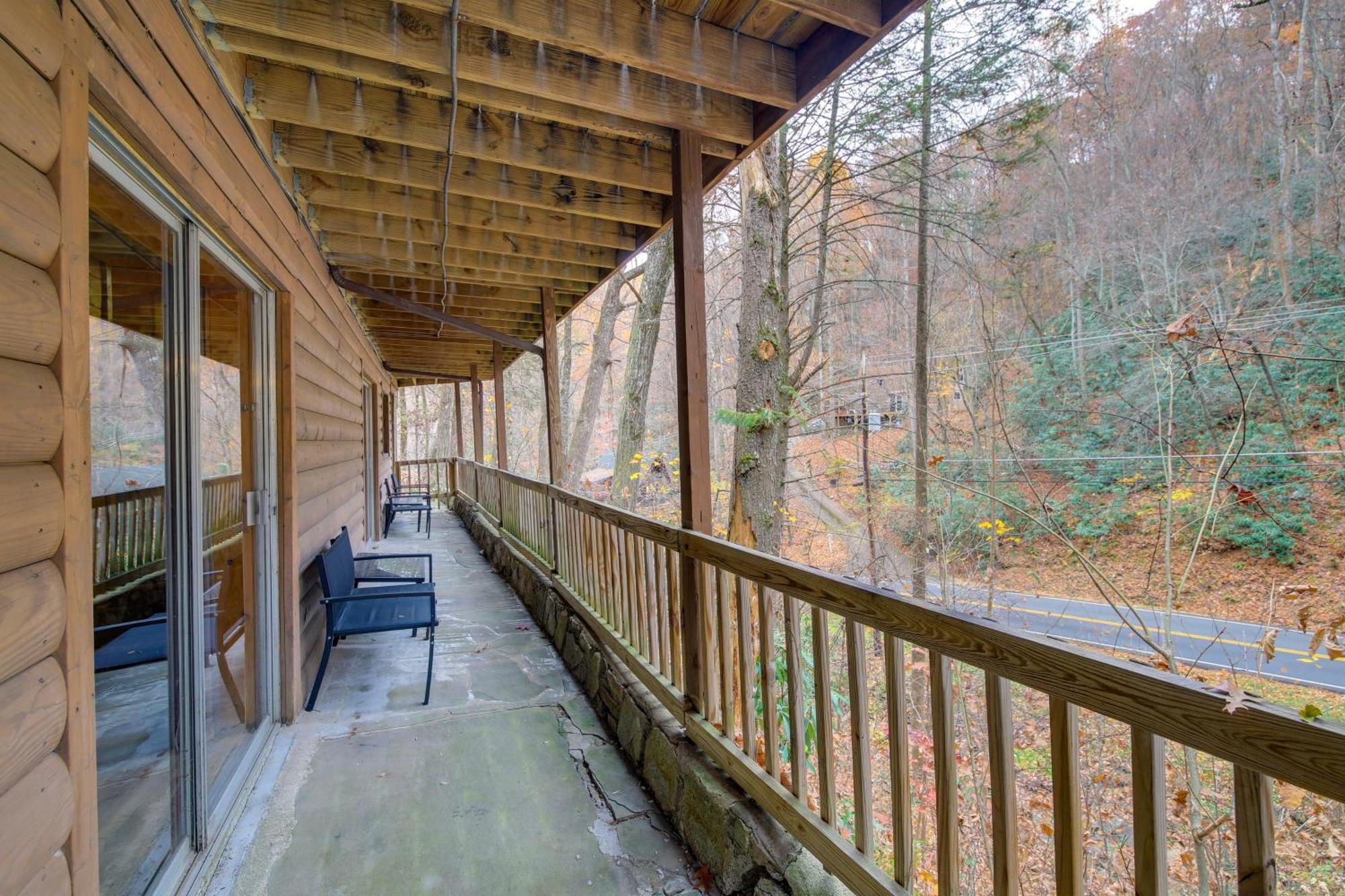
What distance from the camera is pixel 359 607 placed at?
3367 millimetres

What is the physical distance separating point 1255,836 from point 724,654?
4.82 feet

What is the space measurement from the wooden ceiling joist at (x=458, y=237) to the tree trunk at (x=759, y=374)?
126cm

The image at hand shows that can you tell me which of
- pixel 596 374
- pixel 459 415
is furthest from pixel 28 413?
pixel 459 415

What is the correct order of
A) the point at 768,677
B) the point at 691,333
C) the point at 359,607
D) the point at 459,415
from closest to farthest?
1. the point at 768,677
2. the point at 691,333
3. the point at 359,607
4. the point at 459,415

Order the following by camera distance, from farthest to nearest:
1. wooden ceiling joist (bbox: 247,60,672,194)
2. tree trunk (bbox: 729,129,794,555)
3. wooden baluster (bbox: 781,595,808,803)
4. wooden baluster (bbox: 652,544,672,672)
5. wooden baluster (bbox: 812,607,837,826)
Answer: tree trunk (bbox: 729,129,794,555)
wooden baluster (bbox: 652,544,672,672)
wooden ceiling joist (bbox: 247,60,672,194)
wooden baluster (bbox: 781,595,808,803)
wooden baluster (bbox: 812,607,837,826)

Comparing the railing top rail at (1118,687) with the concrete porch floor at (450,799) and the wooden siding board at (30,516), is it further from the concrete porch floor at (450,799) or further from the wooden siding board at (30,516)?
the wooden siding board at (30,516)

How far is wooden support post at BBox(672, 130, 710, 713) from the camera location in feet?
8.06

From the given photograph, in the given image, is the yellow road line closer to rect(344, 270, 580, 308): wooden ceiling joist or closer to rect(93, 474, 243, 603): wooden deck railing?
rect(344, 270, 580, 308): wooden ceiling joist

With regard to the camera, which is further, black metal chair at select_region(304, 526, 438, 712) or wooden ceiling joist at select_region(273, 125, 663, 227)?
black metal chair at select_region(304, 526, 438, 712)

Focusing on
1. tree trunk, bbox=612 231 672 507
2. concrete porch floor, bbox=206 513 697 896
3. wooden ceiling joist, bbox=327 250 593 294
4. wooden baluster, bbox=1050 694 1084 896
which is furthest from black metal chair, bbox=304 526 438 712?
tree trunk, bbox=612 231 672 507

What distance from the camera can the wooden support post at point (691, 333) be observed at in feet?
8.06

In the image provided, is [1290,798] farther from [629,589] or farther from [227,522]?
[227,522]

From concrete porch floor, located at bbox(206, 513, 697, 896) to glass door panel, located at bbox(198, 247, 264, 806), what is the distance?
26 centimetres

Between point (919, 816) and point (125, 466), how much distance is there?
4.55 m
